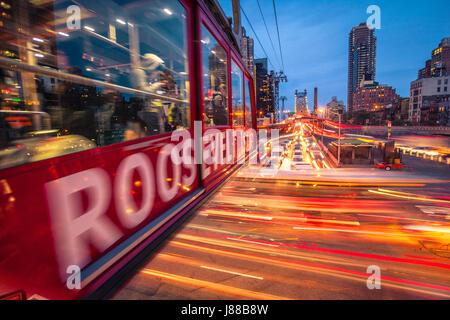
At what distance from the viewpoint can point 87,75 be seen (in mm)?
1757

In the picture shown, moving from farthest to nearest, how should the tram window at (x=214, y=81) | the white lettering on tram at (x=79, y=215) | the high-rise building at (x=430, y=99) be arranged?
the high-rise building at (x=430, y=99) < the tram window at (x=214, y=81) < the white lettering on tram at (x=79, y=215)

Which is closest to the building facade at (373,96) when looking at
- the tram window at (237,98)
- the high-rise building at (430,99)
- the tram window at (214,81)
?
the high-rise building at (430,99)

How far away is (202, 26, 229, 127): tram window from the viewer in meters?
3.56

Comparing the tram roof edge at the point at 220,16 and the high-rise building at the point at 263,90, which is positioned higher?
the high-rise building at the point at 263,90

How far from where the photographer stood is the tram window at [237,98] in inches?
216

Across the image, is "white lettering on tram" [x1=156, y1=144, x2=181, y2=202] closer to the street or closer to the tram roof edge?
the street

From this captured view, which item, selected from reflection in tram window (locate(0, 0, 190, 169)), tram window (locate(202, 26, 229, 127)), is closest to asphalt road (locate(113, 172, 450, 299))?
reflection in tram window (locate(0, 0, 190, 169))

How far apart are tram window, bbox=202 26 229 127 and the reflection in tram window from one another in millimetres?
687

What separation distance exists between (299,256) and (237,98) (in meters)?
4.19

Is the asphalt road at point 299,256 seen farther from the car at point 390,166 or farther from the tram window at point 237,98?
the car at point 390,166

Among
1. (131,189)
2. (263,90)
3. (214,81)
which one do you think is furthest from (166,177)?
(263,90)

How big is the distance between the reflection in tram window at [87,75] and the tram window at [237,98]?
2716 mm

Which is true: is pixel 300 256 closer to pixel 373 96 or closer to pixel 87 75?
pixel 87 75

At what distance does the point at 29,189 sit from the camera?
1.23 meters
